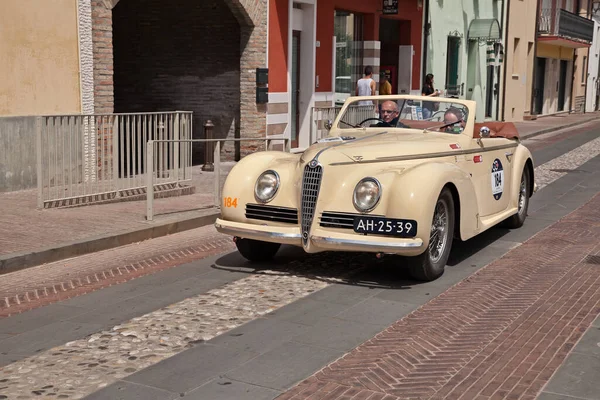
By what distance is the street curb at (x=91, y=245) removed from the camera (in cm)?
748

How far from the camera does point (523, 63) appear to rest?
3606 centimetres

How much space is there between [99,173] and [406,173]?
5024mm

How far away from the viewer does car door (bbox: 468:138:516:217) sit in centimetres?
809

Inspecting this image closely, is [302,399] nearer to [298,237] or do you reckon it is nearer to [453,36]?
[298,237]

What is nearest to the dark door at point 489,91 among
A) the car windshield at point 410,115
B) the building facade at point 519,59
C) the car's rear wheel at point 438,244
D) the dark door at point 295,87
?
the building facade at point 519,59

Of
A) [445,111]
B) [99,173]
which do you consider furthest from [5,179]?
[445,111]

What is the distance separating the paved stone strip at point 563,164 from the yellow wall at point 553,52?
17.9 m

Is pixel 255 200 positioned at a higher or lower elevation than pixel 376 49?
lower

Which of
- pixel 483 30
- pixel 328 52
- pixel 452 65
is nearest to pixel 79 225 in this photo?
pixel 328 52

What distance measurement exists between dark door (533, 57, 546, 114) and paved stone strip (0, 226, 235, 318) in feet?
109

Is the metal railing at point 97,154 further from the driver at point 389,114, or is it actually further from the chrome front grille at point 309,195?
the chrome front grille at point 309,195

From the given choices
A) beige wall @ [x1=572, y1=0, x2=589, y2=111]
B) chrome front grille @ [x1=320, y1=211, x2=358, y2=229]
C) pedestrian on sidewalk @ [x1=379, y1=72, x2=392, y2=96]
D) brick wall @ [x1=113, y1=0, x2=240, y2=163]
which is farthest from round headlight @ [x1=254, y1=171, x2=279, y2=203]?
beige wall @ [x1=572, y1=0, x2=589, y2=111]

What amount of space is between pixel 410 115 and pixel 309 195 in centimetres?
219

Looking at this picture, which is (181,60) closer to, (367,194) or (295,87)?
(295,87)
